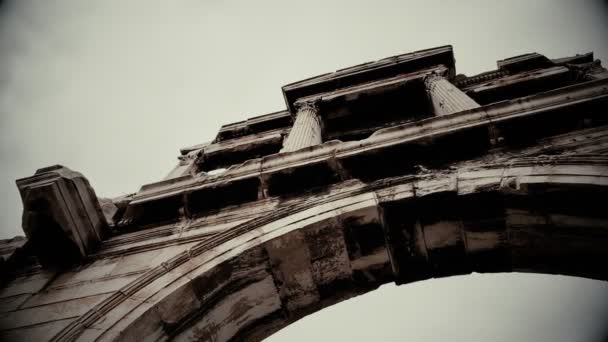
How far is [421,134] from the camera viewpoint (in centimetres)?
473

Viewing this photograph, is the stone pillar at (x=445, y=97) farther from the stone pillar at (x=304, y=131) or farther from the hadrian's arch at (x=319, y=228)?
the stone pillar at (x=304, y=131)

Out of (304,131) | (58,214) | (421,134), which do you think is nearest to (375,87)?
(304,131)

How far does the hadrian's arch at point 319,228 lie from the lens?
354 centimetres

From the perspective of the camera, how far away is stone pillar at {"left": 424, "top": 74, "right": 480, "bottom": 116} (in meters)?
6.81

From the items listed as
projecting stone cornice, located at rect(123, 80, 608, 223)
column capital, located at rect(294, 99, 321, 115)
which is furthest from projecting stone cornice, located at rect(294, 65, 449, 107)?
projecting stone cornice, located at rect(123, 80, 608, 223)

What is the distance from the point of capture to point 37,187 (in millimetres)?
4125

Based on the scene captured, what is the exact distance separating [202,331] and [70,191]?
82.9 inches

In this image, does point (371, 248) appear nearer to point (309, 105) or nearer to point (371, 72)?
→ point (309, 105)

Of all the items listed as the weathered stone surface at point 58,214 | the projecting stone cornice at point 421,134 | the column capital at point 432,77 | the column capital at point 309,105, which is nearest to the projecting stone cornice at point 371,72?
the column capital at point 309,105

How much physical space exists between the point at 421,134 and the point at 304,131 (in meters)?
3.57

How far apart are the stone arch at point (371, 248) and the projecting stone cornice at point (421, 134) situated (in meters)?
0.62

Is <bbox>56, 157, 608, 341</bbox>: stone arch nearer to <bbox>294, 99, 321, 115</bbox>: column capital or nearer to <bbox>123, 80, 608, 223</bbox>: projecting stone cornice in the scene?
<bbox>123, 80, 608, 223</bbox>: projecting stone cornice

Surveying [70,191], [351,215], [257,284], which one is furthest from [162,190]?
[351,215]

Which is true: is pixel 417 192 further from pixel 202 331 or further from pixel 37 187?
pixel 37 187
